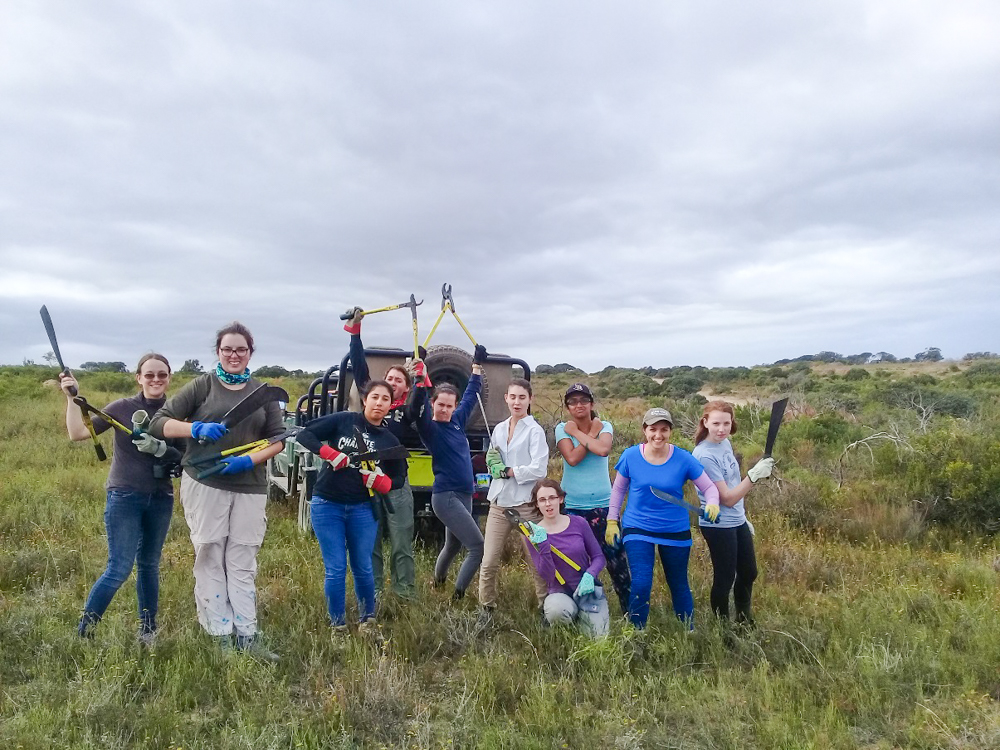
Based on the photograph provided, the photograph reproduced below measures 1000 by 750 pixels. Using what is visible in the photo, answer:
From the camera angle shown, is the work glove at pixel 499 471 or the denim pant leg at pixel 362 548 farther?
the work glove at pixel 499 471

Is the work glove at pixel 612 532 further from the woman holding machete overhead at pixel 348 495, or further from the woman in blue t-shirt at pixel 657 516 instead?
the woman holding machete overhead at pixel 348 495

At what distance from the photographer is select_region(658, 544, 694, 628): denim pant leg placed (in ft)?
14.3

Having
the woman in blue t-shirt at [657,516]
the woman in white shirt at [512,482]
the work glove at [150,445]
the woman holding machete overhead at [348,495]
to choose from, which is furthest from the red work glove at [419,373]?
the work glove at [150,445]

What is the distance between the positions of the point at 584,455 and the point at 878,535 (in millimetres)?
4046

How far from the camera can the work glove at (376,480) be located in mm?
4273

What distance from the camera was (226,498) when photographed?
161 inches

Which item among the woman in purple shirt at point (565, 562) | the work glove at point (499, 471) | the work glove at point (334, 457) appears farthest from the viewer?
the work glove at point (499, 471)

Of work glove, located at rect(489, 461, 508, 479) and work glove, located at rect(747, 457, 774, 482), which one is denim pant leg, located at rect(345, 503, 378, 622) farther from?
work glove, located at rect(747, 457, 774, 482)

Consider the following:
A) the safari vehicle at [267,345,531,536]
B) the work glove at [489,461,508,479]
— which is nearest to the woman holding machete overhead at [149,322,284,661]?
the work glove at [489,461,508,479]

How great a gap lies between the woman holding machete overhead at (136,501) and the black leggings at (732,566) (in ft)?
11.1

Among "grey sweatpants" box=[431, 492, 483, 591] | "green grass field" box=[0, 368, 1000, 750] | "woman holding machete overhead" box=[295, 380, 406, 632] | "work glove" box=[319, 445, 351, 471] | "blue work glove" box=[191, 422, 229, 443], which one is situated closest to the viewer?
"green grass field" box=[0, 368, 1000, 750]

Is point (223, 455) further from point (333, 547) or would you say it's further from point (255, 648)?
point (255, 648)

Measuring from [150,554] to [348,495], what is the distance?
1267 mm

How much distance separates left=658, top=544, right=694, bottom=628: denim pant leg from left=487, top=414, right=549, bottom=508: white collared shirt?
3.20 ft
